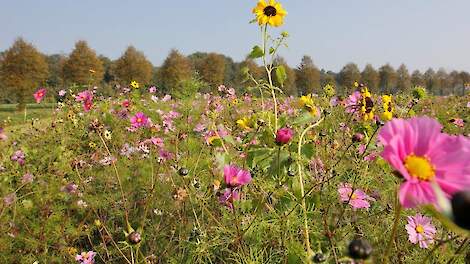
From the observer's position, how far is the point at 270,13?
6.24 feet

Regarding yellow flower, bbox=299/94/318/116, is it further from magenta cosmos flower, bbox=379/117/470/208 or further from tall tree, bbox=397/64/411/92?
tall tree, bbox=397/64/411/92

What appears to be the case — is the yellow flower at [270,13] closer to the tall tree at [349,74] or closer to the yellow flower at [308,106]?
the yellow flower at [308,106]

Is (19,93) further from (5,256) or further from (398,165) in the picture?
(398,165)

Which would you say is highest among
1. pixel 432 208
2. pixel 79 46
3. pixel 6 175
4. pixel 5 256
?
pixel 79 46

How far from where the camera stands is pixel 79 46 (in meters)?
25.8

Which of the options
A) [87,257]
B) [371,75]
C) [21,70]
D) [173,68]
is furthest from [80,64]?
[371,75]

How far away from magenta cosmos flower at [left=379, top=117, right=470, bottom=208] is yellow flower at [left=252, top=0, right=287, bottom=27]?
4.57 ft

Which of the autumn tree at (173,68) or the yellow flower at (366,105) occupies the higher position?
the autumn tree at (173,68)

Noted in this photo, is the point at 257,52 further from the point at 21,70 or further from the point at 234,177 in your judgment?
the point at 21,70

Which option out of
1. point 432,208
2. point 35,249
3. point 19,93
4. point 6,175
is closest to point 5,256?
point 35,249

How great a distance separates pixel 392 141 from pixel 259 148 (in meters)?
1.03

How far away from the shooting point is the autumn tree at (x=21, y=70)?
23094 mm

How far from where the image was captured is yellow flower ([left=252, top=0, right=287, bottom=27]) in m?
1.89

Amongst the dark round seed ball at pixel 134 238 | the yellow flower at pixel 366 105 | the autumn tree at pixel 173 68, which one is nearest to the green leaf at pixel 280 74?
the yellow flower at pixel 366 105
